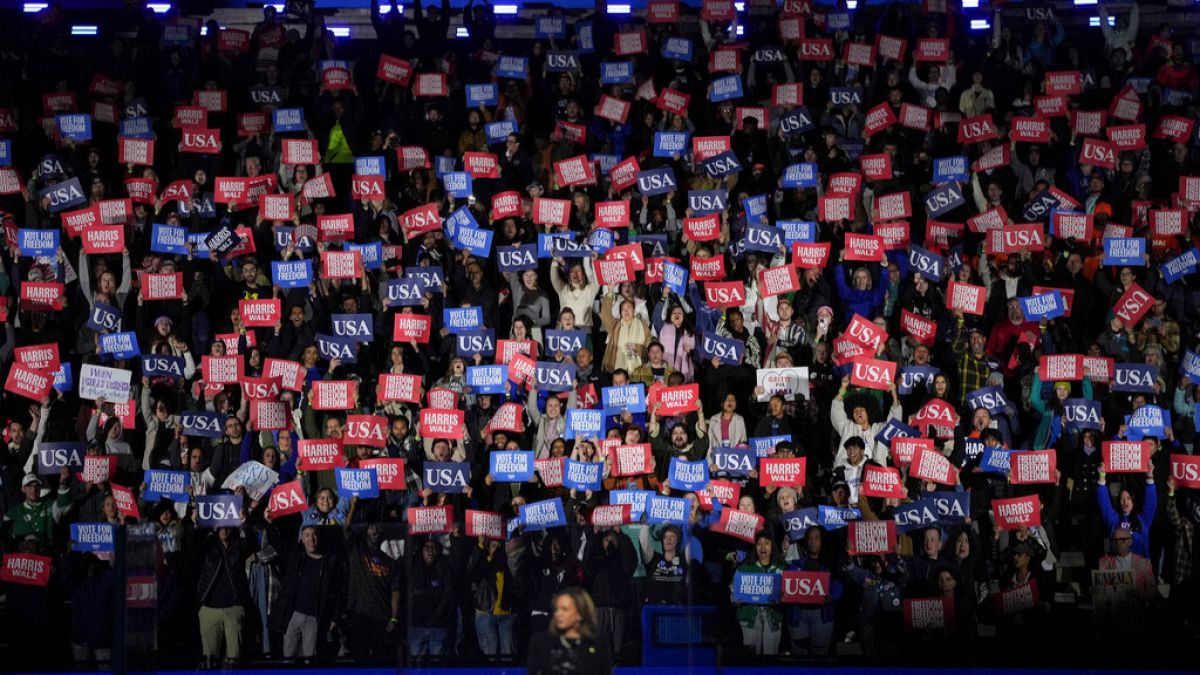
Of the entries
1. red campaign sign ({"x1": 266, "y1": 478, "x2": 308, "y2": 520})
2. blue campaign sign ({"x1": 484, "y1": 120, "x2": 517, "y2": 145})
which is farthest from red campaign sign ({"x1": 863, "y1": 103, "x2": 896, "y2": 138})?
red campaign sign ({"x1": 266, "y1": 478, "x2": 308, "y2": 520})

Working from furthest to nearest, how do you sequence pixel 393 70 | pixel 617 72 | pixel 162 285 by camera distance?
pixel 393 70 → pixel 617 72 → pixel 162 285

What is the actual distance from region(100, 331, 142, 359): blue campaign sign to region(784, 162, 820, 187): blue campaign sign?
676 cm

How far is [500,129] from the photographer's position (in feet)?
63.4

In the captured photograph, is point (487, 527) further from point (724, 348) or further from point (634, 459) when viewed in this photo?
point (724, 348)

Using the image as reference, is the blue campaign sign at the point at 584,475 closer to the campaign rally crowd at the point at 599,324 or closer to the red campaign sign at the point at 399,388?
the campaign rally crowd at the point at 599,324

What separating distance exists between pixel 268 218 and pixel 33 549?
5226mm

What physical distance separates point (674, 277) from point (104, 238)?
5.76m

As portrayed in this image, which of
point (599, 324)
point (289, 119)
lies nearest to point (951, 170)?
point (599, 324)

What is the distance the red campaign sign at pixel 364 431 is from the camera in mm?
16109

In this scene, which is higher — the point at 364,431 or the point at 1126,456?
the point at 364,431

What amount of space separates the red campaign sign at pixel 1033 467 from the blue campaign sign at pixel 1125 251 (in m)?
3.09

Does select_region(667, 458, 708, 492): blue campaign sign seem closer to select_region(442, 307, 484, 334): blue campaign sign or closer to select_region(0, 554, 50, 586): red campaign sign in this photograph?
select_region(442, 307, 484, 334): blue campaign sign

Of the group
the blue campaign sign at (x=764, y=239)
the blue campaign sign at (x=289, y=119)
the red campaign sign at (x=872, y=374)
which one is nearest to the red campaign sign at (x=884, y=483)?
the red campaign sign at (x=872, y=374)

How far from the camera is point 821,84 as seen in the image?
787 inches
